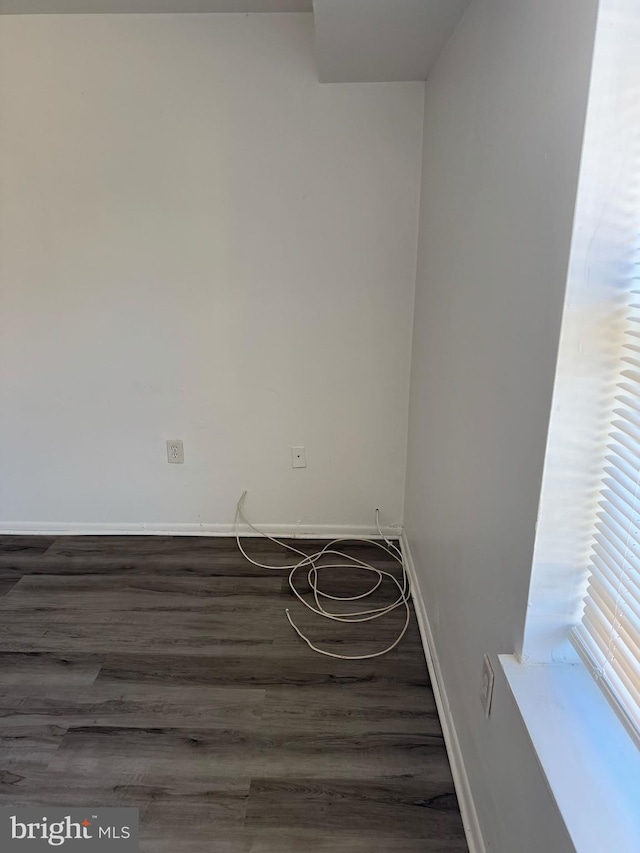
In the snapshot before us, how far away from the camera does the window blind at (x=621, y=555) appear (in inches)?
33.2

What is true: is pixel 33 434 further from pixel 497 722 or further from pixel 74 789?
pixel 497 722

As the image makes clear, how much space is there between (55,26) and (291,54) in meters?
0.89

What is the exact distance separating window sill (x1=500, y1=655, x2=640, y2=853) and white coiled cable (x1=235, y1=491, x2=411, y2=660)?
3.39 feet

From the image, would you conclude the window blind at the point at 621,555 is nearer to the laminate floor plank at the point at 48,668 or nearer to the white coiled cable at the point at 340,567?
the white coiled cable at the point at 340,567

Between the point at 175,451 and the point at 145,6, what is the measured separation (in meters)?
1.73

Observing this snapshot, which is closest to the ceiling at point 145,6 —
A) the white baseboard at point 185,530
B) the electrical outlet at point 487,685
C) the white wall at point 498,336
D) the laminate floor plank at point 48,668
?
the white wall at point 498,336

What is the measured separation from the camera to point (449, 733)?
5.24 ft

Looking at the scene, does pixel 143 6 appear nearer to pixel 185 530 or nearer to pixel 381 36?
pixel 381 36

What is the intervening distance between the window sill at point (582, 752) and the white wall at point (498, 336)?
0.05 meters

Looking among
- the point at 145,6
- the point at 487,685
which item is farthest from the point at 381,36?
the point at 487,685

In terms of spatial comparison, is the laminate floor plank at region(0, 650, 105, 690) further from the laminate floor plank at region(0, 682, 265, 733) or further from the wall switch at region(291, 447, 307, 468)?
the wall switch at region(291, 447, 307, 468)

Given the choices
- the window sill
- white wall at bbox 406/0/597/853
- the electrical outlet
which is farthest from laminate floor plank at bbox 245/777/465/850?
the window sill

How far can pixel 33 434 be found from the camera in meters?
2.65

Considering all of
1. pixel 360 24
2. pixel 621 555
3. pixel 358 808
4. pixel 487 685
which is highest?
pixel 360 24
